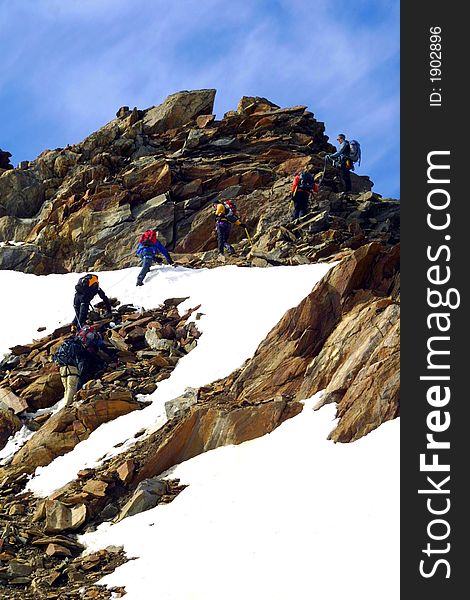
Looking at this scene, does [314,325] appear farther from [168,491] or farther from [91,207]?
[91,207]

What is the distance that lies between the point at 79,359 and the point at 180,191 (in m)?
18.2

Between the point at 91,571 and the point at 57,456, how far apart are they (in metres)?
5.37

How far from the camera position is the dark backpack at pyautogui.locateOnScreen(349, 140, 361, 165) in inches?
1384

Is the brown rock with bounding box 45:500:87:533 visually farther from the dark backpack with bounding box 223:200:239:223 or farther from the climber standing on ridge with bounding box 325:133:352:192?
the climber standing on ridge with bounding box 325:133:352:192

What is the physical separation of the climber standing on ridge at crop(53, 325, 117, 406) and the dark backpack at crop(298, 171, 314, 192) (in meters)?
13.7

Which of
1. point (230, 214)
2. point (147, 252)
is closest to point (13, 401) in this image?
point (147, 252)

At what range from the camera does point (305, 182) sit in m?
31.5

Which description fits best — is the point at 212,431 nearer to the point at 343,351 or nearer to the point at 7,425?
the point at 343,351

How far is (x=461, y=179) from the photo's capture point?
9.96m

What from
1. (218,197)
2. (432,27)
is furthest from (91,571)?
(218,197)

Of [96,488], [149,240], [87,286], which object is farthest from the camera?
[149,240]

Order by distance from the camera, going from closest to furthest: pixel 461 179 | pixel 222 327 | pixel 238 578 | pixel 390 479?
pixel 461 179 → pixel 238 578 → pixel 390 479 → pixel 222 327

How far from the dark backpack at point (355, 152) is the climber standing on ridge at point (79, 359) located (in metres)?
18.8

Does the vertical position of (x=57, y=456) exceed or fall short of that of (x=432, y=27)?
it falls short
